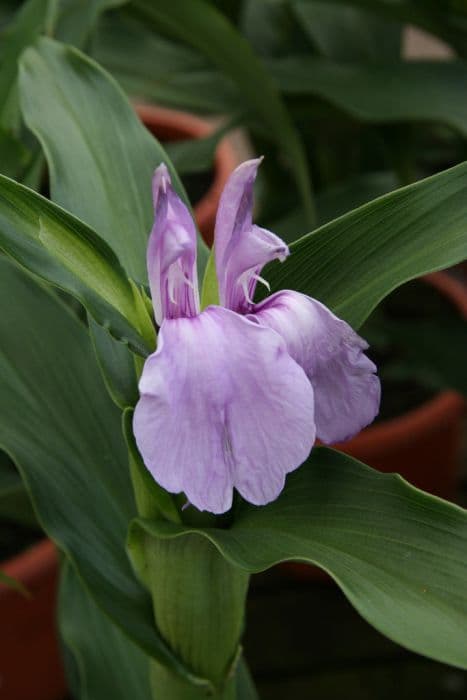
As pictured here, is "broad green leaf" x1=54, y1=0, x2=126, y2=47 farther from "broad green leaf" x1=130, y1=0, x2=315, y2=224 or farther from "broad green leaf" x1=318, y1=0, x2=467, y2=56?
"broad green leaf" x1=318, y1=0, x2=467, y2=56

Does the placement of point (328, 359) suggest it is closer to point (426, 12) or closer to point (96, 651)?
point (96, 651)

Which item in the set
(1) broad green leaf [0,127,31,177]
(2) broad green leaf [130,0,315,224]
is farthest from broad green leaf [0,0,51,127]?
(2) broad green leaf [130,0,315,224]

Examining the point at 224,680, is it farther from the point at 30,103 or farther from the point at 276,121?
the point at 276,121

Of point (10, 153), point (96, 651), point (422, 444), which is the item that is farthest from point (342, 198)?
point (96, 651)

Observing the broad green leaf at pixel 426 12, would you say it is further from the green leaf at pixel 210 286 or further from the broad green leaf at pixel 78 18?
the green leaf at pixel 210 286

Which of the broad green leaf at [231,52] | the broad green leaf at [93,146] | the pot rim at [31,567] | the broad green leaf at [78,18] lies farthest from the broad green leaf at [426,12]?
the pot rim at [31,567]

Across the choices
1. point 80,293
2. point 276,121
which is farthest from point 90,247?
point 276,121
